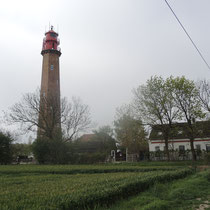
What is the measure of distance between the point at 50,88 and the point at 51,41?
34.4 feet

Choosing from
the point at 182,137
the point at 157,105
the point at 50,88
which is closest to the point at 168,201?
the point at 157,105

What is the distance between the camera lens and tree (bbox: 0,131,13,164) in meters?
26.0

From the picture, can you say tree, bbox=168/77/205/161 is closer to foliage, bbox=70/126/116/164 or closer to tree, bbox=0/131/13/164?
foliage, bbox=70/126/116/164

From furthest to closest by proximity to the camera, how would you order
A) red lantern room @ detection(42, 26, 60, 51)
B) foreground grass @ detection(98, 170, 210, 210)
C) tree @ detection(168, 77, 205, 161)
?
1. red lantern room @ detection(42, 26, 60, 51)
2. tree @ detection(168, 77, 205, 161)
3. foreground grass @ detection(98, 170, 210, 210)

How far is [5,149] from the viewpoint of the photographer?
2633 centimetres

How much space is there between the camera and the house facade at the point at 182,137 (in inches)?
1001

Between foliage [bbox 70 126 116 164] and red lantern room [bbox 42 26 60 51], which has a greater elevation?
red lantern room [bbox 42 26 60 51]

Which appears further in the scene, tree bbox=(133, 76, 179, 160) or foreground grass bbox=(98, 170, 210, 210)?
tree bbox=(133, 76, 179, 160)

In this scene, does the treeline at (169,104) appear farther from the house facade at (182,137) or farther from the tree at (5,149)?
the tree at (5,149)

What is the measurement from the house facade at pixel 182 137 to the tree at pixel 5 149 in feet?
61.1

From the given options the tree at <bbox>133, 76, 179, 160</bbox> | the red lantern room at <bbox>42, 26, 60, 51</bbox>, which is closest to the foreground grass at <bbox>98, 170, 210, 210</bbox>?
the tree at <bbox>133, 76, 179, 160</bbox>

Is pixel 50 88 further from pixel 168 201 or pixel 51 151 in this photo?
pixel 168 201

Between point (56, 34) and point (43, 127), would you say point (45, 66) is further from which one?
point (43, 127)

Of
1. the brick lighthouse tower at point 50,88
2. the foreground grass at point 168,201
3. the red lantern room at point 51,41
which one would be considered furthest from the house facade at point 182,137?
the red lantern room at point 51,41
